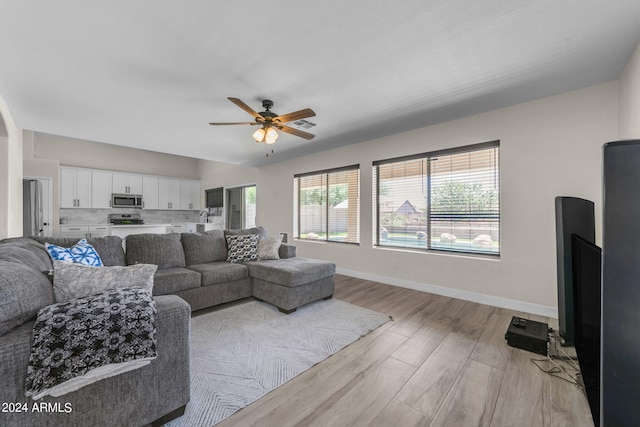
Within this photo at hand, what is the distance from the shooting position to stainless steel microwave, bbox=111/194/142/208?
672 centimetres

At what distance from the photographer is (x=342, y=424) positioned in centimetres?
138

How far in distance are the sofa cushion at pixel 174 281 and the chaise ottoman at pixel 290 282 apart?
684 mm

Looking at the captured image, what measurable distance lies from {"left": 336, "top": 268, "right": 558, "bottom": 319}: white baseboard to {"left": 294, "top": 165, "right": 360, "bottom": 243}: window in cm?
85

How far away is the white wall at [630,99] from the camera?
1.97 meters

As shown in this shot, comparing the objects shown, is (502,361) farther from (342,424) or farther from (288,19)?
(288,19)

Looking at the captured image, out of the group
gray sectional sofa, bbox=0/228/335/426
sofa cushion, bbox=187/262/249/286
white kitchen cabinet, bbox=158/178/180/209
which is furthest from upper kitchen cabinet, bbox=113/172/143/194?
sofa cushion, bbox=187/262/249/286

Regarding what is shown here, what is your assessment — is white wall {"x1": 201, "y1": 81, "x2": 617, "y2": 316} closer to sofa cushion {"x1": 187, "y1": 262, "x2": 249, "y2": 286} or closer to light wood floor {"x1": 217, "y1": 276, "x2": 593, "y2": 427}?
light wood floor {"x1": 217, "y1": 276, "x2": 593, "y2": 427}

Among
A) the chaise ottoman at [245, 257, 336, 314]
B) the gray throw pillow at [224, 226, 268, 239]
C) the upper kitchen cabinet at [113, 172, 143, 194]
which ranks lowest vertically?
the chaise ottoman at [245, 257, 336, 314]

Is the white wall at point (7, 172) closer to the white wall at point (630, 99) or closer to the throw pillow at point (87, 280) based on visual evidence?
the throw pillow at point (87, 280)

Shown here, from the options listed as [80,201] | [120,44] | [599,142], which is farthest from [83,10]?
[80,201]

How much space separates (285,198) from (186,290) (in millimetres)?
3368

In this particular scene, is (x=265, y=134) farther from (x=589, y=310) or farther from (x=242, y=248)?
(x=589, y=310)

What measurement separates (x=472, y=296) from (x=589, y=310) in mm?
1981

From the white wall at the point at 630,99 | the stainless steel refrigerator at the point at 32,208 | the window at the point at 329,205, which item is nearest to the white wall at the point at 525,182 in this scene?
the white wall at the point at 630,99
